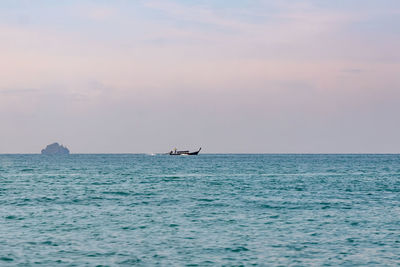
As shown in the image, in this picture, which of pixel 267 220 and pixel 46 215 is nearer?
pixel 267 220

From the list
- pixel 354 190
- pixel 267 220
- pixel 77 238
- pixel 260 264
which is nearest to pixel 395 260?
pixel 260 264

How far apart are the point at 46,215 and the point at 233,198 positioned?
70.5ft

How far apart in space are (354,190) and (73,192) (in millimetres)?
35004

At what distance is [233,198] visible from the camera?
2318 inches

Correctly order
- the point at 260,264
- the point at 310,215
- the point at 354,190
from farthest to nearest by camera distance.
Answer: the point at 354,190 < the point at 310,215 < the point at 260,264

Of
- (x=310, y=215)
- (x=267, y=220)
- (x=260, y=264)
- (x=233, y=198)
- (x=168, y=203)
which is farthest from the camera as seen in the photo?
(x=233, y=198)

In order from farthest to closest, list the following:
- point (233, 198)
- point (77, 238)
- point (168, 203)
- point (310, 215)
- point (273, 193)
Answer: point (273, 193) < point (233, 198) < point (168, 203) < point (310, 215) < point (77, 238)

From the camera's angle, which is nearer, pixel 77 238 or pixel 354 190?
pixel 77 238

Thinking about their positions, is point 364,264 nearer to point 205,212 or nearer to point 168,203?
point 205,212

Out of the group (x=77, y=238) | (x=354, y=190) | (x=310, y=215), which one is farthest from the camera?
(x=354, y=190)

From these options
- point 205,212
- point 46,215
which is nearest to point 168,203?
point 205,212

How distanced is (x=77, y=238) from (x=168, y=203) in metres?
21.1

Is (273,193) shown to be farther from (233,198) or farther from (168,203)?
(168,203)

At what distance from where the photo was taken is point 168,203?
53656 millimetres
